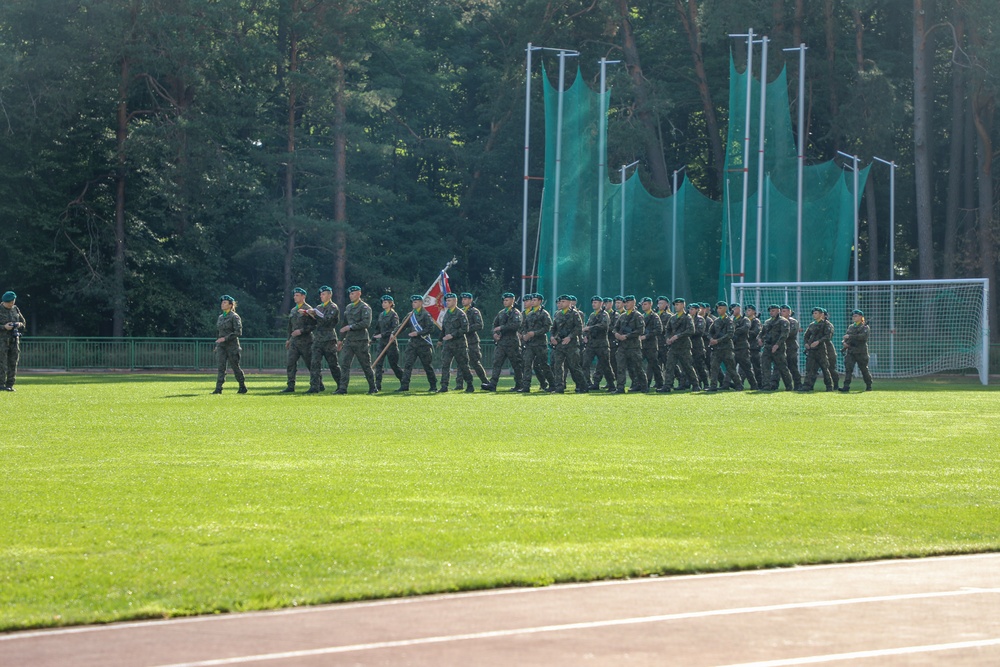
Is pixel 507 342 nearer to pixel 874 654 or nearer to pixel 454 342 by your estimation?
pixel 454 342

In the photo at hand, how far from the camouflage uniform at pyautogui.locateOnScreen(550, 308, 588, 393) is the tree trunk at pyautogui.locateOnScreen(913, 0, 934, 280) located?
2498 centimetres

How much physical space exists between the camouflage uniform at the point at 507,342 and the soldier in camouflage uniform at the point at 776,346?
5.52 meters

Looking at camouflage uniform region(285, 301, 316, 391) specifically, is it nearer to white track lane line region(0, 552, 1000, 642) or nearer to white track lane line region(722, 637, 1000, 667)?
white track lane line region(0, 552, 1000, 642)

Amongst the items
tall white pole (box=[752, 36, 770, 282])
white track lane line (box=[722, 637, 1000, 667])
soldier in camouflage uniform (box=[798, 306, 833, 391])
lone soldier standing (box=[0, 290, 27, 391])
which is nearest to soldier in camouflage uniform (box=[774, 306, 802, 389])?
soldier in camouflage uniform (box=[798, 306, 833, 391])

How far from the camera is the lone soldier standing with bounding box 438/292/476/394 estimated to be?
89.7 feet

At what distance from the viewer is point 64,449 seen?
14.1 meters

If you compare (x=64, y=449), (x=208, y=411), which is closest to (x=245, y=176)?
(x=208, y=411)

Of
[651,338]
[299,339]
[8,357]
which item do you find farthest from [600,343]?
[8,357]

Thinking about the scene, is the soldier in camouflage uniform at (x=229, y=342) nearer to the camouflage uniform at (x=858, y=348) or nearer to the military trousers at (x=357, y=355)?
the military trousers at (x=357, y=355)

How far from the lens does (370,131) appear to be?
2357 inches

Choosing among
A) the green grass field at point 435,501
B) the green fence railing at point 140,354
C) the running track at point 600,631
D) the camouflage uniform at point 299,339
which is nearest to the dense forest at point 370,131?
the green fence railing at point 140,354

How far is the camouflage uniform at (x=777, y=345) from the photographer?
97.2 feet

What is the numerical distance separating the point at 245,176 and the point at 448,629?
45.4 meters

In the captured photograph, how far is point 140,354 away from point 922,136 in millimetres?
27620
